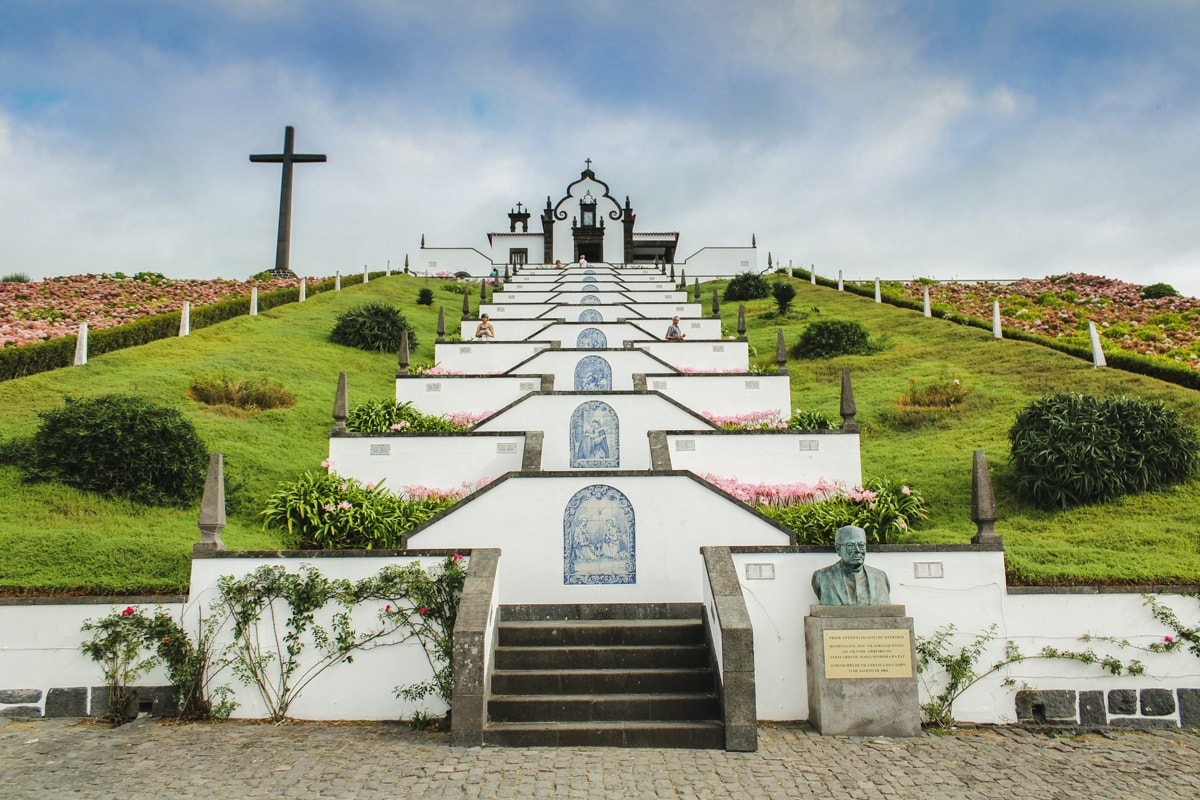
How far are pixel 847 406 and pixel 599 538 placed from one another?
18.6 ft

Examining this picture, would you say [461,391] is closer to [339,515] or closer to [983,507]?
[339,515]

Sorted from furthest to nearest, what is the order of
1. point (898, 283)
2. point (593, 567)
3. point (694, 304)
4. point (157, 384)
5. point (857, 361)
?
point (898, 283) → point (694, 304) → point (857, 361) → point (157, 384) → point (593, 567)

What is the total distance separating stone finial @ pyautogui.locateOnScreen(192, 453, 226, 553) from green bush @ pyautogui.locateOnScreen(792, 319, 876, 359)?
1978 cm

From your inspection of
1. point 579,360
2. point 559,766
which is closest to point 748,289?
point 579,360

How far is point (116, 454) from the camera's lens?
→ 12164mm

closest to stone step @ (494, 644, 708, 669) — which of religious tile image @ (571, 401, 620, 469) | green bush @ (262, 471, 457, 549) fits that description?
green bush @ (262, 471, 457, 549)

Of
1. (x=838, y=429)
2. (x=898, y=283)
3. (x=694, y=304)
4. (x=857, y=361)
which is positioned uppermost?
(x=898, y=283)

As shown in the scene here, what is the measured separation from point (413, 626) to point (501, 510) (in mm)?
2071

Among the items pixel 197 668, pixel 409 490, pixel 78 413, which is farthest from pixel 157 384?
pixel 197 668

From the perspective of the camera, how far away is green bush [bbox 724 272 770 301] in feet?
132

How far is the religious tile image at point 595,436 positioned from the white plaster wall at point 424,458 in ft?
4.40

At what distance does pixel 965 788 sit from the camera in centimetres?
646

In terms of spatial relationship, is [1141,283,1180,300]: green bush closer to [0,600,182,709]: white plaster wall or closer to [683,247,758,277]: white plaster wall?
[683,247,758,277]: white plaster wall

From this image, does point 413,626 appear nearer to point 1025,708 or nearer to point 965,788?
point 965,788
